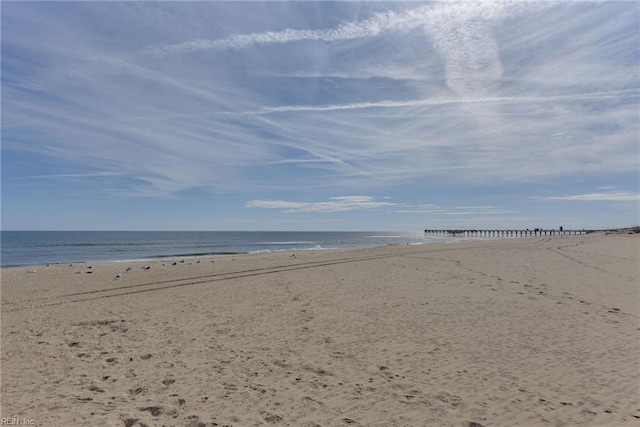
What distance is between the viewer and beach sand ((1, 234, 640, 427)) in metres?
5.11

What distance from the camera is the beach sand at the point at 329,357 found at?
→ 16.8ft

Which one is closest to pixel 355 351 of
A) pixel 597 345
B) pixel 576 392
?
pixel 576 392

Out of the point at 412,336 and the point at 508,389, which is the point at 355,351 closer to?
the point at 412,336

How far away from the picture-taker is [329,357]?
717cm

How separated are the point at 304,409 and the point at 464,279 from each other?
42.7ft

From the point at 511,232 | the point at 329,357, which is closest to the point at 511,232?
the point at 511,232

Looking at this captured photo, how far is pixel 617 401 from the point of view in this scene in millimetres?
5344

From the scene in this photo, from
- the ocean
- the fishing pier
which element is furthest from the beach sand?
the fishing pier

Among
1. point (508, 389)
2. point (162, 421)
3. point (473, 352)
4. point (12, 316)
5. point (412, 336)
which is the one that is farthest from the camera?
point (12, 316)

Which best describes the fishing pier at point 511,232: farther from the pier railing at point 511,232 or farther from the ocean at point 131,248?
the ocean at point 131,248

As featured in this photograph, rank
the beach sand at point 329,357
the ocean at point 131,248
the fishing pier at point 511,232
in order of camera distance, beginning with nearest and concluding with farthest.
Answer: the beach sand at point 329,357, the ocean at point 131,248, the fishing pier at point 511,232

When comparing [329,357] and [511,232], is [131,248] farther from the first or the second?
[511,232]

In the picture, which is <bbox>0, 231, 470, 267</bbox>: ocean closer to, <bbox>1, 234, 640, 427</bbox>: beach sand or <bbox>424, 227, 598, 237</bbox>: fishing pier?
<bbox>1, 234, 640, 427</bbox>: beach sand

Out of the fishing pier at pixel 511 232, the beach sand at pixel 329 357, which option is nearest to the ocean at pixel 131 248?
the beach sand at pixel 329 357
